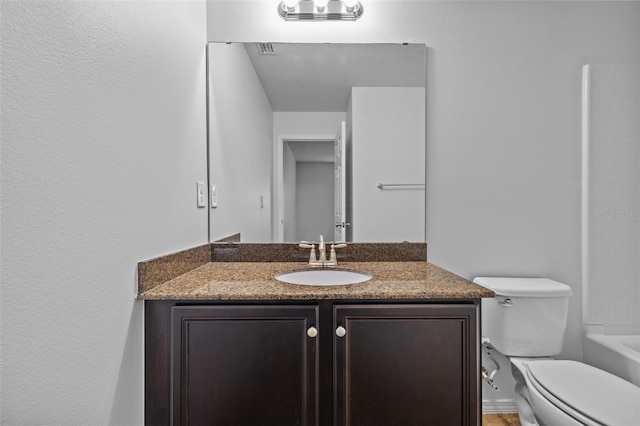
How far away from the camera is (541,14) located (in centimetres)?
180

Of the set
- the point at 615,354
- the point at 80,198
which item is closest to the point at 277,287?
the point at 80,198

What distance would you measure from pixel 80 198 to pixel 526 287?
6.03 feet

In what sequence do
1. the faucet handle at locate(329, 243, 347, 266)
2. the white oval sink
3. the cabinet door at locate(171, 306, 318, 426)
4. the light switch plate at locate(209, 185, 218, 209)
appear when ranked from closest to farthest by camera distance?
the cabinet door at locate(171, 306, 318, 426) < the white oval sink < the faucet handle at locate(329, 243, 347, 266) < the light switch plate at locate(209, 185, 218, 209)

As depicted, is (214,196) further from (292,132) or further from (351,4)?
(351,4)

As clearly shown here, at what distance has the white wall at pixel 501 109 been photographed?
1795 mm

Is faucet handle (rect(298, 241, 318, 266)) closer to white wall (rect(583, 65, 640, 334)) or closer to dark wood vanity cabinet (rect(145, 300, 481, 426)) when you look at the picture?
dark wood vanity cabinet (rect(145, 300, 481, 426))

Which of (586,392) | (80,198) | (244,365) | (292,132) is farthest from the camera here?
(292,132)

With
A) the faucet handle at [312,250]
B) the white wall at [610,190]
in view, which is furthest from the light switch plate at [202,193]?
the white wall at [610,190]

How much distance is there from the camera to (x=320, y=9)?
5.70ft

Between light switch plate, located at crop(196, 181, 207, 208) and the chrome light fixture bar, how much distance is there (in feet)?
3.12

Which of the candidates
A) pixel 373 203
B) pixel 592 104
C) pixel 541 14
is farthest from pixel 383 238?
pixel 541 14

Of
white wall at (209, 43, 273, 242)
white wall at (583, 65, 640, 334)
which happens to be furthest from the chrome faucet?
white wall at (583, 65, 640, 334)

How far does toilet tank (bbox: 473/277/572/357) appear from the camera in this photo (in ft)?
5.47

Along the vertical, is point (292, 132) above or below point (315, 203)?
above
